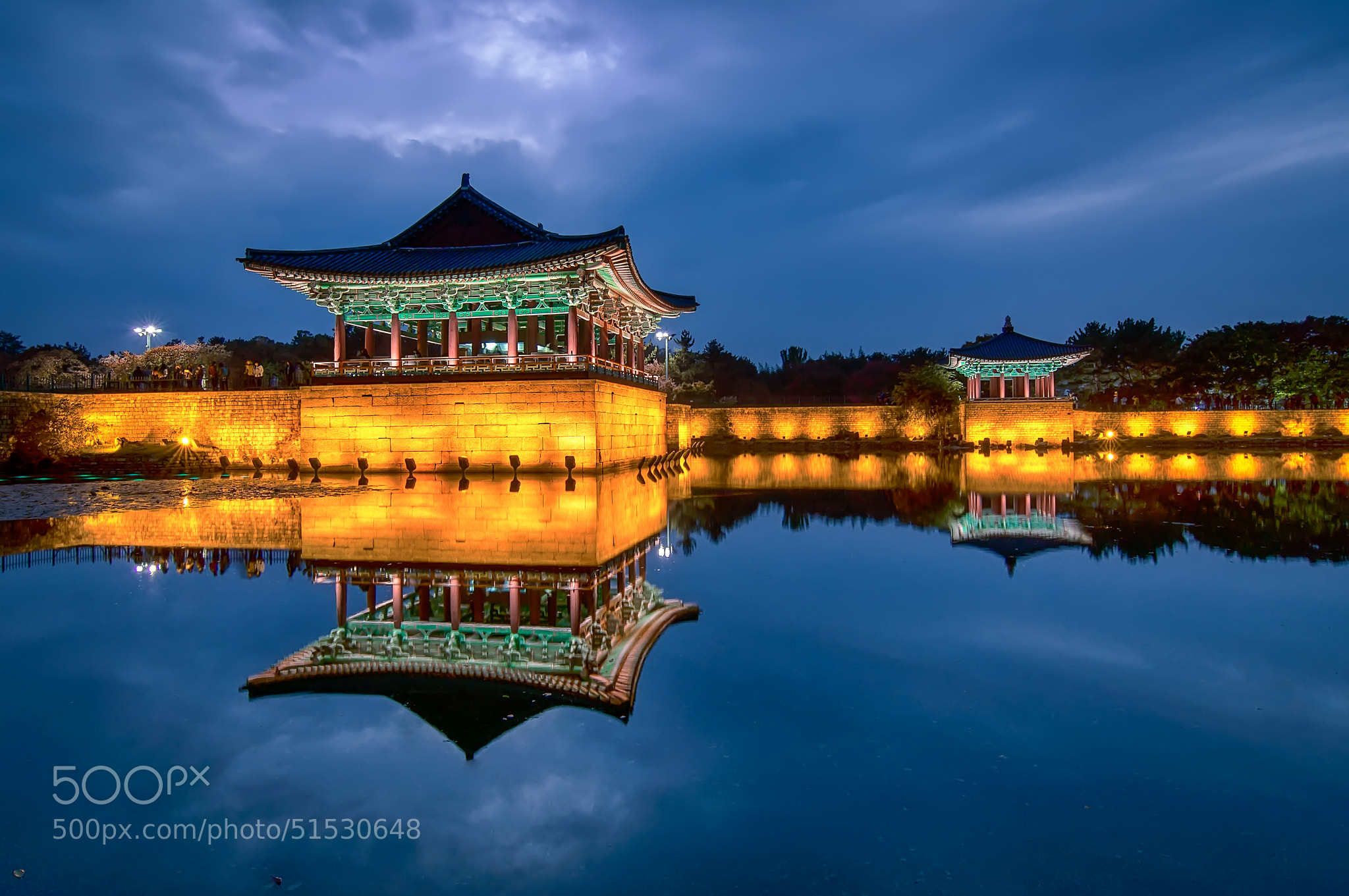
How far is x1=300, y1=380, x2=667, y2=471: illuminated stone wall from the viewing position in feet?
65.7

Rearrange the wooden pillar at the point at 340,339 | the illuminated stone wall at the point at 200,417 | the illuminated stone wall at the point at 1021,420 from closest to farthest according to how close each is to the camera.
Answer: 1. the wooden pillar at the point at 340,339
2. the illuminated stone wall at the point at 200,417
3. the illuminated stone wall at the point at 1021,420

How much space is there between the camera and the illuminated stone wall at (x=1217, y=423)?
41.6 metres

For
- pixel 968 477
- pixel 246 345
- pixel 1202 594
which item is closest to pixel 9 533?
pixel 1202 594

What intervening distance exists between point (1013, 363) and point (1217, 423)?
559 inches

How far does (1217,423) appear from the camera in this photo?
4228 cm

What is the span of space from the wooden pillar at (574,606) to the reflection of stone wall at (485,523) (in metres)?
1.08

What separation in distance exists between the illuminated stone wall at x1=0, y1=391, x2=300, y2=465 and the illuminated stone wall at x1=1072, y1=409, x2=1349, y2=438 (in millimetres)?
41586

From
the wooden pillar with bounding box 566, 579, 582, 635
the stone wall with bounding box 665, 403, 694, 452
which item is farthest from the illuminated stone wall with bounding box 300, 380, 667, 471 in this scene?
the stone wall with bounding box 665, 403, 694, 452

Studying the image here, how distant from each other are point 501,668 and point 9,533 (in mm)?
11031

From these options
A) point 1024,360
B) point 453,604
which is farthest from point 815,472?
point 453,604

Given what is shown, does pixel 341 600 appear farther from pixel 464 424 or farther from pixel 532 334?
pixel 532 334

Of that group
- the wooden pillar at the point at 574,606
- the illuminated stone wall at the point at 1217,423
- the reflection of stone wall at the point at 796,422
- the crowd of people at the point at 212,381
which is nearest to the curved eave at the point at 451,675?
the wooden pillar at the point at 574,606

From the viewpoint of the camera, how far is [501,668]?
5008mm

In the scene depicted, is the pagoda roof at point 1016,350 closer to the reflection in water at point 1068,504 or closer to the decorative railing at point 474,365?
the reflection in water at point 1068,504
